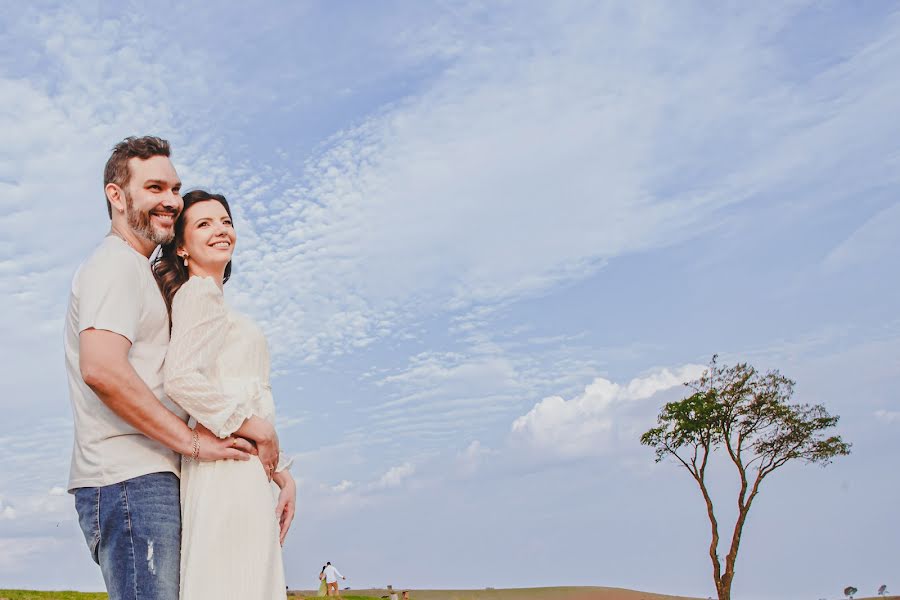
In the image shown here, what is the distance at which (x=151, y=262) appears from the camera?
14.6 ft

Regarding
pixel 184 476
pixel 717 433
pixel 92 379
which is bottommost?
pixel 184 476

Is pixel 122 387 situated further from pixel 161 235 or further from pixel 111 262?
pixel 161 235

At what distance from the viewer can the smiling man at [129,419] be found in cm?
382

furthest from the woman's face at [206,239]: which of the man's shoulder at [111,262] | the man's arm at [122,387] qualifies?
the man's arm at [122,387]

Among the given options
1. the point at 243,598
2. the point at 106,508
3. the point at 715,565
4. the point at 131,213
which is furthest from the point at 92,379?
the point at 715,565

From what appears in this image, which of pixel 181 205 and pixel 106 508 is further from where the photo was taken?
pixel 181 205

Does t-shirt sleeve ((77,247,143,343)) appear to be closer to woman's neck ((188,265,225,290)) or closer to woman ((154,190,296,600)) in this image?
woman ((154,190,296,600))

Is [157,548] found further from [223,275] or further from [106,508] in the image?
[223,275]

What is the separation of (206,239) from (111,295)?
2.25 ft

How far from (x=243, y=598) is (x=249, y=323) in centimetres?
135

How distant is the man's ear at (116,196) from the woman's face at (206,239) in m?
0.33

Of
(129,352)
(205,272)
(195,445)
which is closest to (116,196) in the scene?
(205,272)

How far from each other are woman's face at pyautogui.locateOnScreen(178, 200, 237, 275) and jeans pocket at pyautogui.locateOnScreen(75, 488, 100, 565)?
3.94 ft

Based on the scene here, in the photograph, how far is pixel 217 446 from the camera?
4.05 metres
